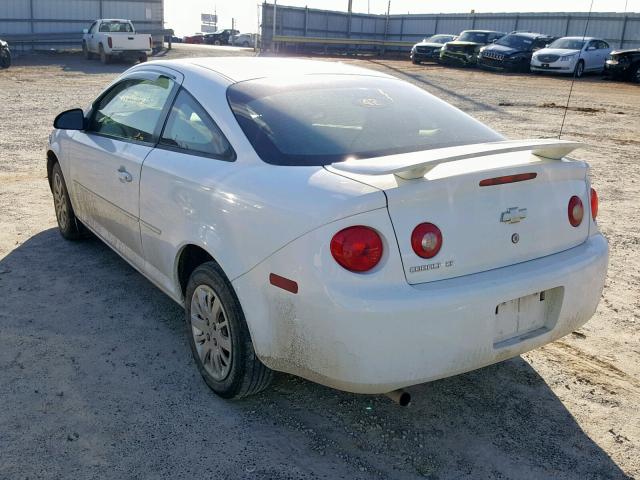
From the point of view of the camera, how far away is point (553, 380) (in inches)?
133

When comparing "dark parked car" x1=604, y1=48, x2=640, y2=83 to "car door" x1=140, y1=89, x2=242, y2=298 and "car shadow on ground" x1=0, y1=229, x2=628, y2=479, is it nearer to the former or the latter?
"car shadow on ground" x1=0, y1=229, x2=628, y2=479

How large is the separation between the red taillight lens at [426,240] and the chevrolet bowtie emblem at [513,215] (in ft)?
1.11

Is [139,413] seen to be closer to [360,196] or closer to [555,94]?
[360,196]

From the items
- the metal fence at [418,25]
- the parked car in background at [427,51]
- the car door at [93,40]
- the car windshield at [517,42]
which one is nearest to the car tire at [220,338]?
the car windshield at [517,42]

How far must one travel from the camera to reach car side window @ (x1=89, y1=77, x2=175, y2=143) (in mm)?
3736

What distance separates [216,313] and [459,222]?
1258 mm

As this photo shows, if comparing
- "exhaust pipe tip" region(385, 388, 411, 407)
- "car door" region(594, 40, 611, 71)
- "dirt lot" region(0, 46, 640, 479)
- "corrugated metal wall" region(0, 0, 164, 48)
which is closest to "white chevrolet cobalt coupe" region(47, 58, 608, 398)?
"exhaust pipe tip" region(385, 388, 411, 407)

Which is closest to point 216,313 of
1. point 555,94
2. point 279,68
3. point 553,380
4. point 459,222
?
point 459,222

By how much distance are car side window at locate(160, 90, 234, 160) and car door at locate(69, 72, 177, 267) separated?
0.12 m

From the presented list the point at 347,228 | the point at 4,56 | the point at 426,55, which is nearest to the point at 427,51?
the point at 426,55

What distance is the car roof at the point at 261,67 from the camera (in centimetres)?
351

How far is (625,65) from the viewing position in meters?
23.4

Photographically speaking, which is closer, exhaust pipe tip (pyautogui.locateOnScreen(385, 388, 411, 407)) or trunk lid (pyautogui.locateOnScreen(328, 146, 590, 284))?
trunk lid (pyautogui.locateOnScreen(328, 146, 590, 284))

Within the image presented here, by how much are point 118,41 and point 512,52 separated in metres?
16.4
